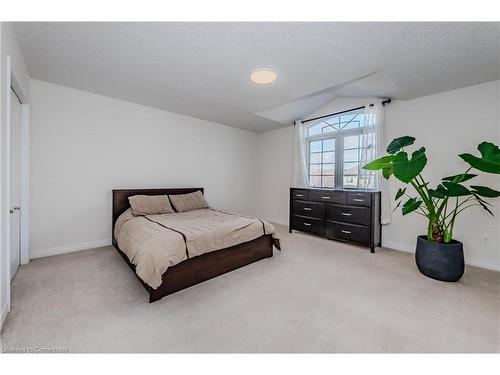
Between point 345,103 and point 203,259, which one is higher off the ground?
point 345,103

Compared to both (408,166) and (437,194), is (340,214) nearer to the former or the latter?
(437,194)

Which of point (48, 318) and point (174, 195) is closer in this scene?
point (48, 318)

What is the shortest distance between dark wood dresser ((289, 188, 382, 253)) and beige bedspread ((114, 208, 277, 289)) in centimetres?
131

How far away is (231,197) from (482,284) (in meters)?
4.27

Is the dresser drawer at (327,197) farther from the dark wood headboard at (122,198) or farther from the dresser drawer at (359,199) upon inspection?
the dark wood headboard at (122,198)

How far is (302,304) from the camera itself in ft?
6.10

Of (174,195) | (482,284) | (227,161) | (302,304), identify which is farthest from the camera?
(227,161)

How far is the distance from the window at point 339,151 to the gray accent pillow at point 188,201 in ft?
8.01

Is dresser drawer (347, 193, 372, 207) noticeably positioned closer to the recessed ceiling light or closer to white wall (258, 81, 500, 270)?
white wall (258, 81, 500, 270)

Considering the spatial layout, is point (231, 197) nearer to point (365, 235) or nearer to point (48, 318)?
point (365, 235)

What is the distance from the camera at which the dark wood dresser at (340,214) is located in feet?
10.7

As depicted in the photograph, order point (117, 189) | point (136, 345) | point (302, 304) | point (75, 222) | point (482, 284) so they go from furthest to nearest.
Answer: point (117, 189)
point (75, 222)
point (482, 284)
point (302, 304)
point (136, 345)

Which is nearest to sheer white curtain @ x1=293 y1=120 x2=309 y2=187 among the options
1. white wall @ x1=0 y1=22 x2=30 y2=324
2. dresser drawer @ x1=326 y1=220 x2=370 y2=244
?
dresser drawer @ x1=326 y1=220 x2=370 y2=244

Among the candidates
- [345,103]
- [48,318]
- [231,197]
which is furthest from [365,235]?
[48,318]
